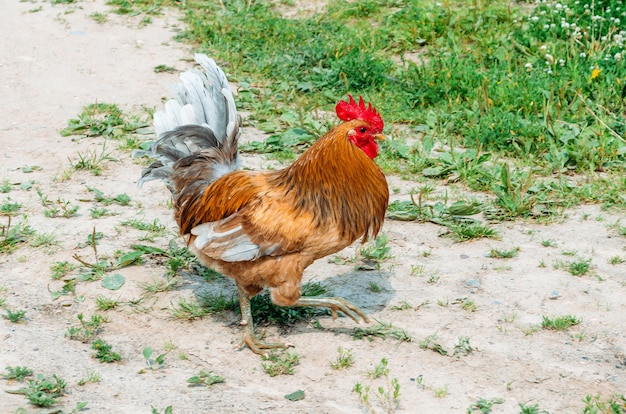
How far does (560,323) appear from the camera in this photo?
485 cm

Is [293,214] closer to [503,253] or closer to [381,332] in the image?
[381,332]

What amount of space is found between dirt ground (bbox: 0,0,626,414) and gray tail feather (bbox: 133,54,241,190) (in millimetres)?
829

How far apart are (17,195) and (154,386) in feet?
9.54

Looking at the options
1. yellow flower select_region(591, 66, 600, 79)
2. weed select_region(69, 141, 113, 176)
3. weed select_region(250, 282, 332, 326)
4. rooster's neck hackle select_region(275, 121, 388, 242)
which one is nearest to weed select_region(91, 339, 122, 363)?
weed select_region(250, 282, 332, 326)

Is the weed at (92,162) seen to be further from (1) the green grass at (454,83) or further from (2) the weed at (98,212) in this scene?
(2) the weed at (98,212)

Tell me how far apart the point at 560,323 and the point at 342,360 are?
133 centimetres

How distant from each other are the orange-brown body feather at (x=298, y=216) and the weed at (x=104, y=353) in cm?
75

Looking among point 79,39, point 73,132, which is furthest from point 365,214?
point 79,39

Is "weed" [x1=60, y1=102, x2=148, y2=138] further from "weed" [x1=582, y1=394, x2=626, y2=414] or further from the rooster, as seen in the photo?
"weed" [x1=582, y1=394, x2=626, y2=414]

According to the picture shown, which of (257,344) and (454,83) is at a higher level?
(454,83)

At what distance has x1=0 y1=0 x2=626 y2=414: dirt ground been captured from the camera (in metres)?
4.27

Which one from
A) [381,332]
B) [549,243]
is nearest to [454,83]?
[549,243]

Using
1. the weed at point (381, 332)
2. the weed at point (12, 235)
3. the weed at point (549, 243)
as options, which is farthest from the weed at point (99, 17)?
the weed at point (381, 332)

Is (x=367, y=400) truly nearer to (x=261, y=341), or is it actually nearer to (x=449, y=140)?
(x=261, y=341)
